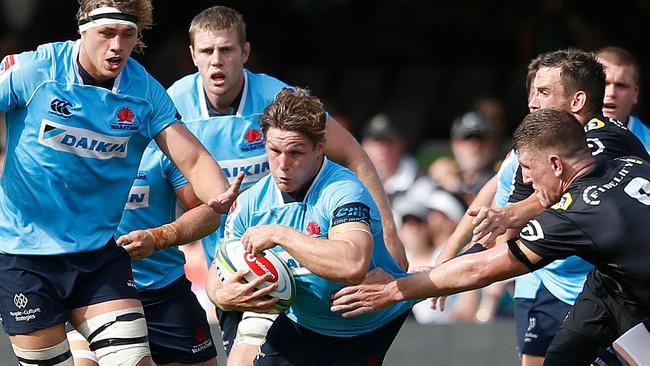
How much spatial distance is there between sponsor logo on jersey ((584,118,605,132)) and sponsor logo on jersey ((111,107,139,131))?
93.2 inches

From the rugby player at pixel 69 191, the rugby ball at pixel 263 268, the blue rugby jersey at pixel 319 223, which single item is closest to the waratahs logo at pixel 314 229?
the blue rugby jersey at pixel 319 223

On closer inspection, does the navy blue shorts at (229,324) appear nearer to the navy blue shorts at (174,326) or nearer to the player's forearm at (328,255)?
the navy blue shorts at (174,326)

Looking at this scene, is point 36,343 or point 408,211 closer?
point 36,343

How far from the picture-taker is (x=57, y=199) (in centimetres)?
667

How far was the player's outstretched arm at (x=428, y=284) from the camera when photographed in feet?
20.9

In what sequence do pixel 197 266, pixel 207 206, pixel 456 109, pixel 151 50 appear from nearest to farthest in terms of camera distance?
1. pixel 207 206
2. pixel 197 266
3. pixel 456 109
4. pixel 151 50

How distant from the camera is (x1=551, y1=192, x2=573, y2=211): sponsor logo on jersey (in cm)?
621

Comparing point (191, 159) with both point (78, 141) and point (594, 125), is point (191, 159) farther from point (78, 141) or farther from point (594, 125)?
point (594, 125)

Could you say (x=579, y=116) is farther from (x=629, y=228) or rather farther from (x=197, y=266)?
(x=197, y=266)

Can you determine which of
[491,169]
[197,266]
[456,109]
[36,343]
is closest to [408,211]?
[491,169]

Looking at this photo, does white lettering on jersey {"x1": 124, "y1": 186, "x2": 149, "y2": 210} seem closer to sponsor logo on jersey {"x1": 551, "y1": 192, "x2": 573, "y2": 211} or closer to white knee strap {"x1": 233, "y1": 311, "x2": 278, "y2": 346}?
white knee strap {"x1": 233, "y1": 311, "x2": 278, "y2": 346}

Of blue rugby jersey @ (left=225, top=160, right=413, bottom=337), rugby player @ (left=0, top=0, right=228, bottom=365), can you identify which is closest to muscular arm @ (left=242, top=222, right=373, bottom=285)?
blue rugby jersey @ (left=225, top=160, right=413, bottom=337)

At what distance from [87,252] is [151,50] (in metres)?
9.60

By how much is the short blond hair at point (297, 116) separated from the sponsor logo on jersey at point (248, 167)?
4.02 ft
